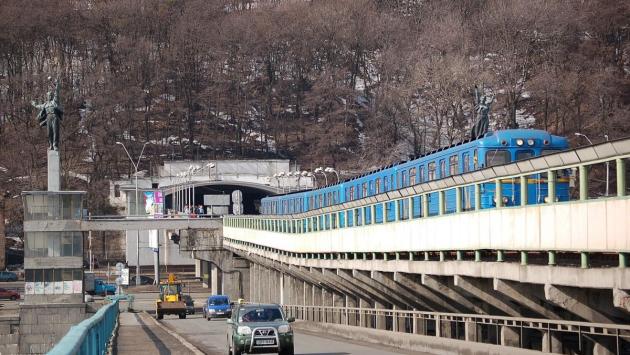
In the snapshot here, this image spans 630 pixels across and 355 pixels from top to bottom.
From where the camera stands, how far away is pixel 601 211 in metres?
22.0

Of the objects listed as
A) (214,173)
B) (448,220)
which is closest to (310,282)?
(448,220)

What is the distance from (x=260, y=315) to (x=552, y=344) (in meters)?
8.62

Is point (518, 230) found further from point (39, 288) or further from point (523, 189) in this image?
point (39, 288)

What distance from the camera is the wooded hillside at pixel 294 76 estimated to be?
13250cm

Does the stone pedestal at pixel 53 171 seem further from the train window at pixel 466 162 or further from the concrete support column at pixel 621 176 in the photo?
the concrete support column at pixel 621 176

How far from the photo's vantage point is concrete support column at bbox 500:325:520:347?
2895 cm

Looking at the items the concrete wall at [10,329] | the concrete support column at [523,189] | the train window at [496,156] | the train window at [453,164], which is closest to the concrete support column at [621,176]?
the concrete support column at [523,189]

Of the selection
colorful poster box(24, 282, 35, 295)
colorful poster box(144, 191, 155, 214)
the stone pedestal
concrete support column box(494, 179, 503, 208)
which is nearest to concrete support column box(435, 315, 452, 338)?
concrete support column box(494, 179, 503, 208)

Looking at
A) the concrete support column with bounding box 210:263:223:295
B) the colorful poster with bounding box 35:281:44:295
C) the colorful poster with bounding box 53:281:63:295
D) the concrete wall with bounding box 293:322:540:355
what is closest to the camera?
the concrete wall with bounding box 293:322:540:355

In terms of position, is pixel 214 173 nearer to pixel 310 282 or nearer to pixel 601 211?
pixel 310 282

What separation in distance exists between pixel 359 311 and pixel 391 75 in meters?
108

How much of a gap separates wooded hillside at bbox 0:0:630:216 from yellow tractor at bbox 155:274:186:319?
5014cm

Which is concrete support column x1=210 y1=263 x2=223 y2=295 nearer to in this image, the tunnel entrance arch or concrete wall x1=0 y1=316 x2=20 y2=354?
the tunnel entrance arch

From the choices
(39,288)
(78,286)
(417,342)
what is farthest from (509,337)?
(78,286)
